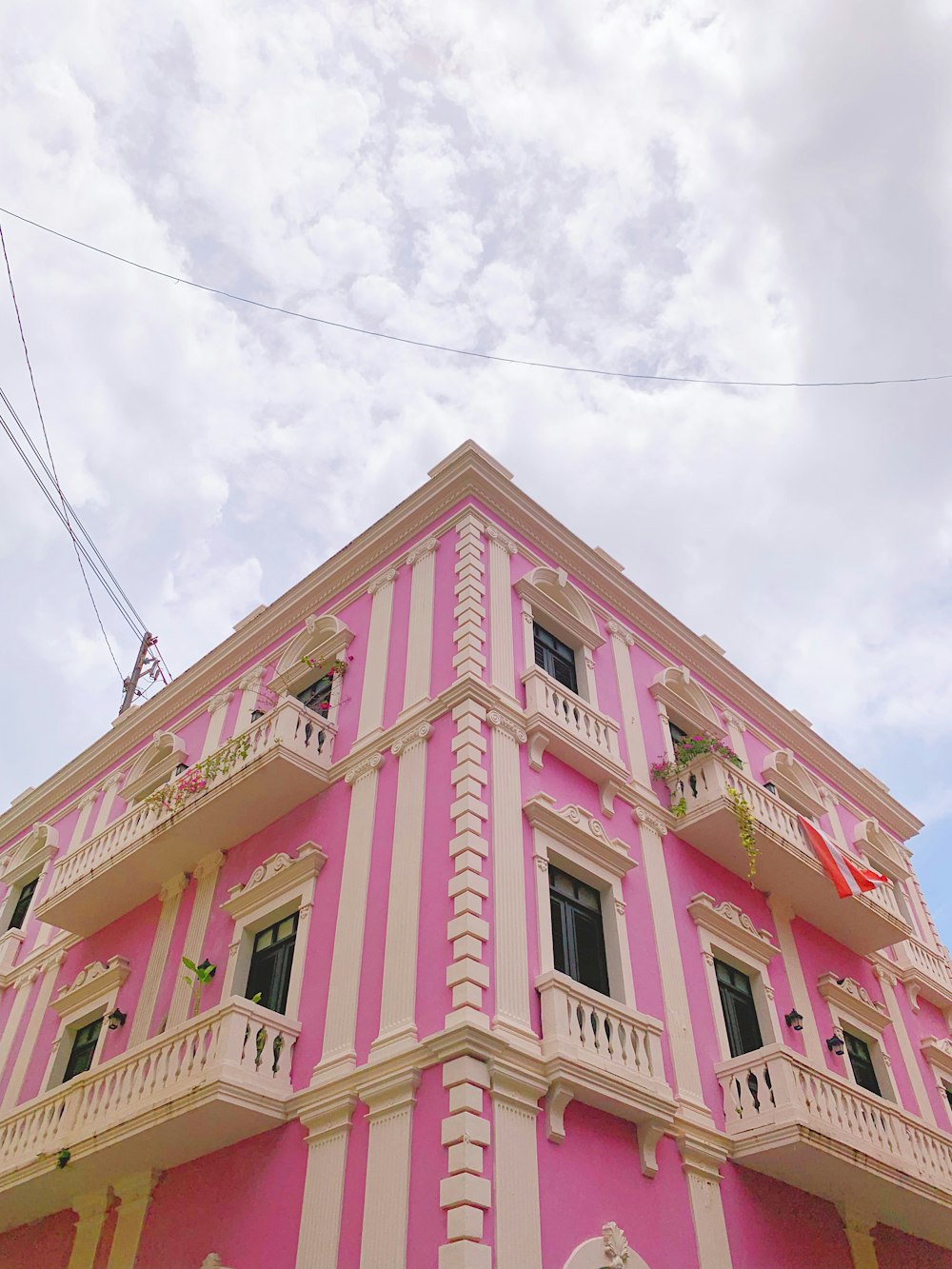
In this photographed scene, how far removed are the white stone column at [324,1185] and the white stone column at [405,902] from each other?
2.37 feet

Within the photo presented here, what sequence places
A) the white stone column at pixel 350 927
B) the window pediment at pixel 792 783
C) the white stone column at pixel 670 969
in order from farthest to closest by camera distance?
1. the window pediment at pixel 792 783
2. the white stone column at pixel 670 969
3. the white stone column at pixel 350 927

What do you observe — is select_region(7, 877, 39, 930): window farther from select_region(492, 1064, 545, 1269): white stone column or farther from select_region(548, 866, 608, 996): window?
select_region(492, 1064, 545, 1269): white stone column

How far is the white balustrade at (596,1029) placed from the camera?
30.9 feet

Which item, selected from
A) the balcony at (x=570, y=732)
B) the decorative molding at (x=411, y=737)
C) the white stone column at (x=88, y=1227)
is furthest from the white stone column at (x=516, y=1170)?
the white stone column at (x=88, y=1227)

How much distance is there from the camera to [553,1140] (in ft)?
29.1

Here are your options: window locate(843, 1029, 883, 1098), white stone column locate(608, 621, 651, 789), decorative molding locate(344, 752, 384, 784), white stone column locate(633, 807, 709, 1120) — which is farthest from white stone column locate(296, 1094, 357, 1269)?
window locate(843, 1029, 883, 1098)

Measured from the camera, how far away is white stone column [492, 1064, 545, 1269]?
7969mm

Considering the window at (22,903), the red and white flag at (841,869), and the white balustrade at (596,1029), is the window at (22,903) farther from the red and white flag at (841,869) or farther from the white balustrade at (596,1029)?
the red and white flag at (841,869)

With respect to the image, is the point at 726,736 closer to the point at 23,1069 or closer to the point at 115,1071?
the point at 115,1071

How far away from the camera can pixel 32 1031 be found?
1474 centimetres

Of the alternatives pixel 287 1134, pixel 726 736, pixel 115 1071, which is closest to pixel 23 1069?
pixel 115 1071

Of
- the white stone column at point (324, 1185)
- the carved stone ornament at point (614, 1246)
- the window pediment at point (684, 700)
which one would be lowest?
the carved stone ornament at point (614, 1246)

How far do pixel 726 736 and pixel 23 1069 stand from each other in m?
12.3

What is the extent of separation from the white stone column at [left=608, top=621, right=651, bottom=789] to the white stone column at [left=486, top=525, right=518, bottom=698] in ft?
7.79
